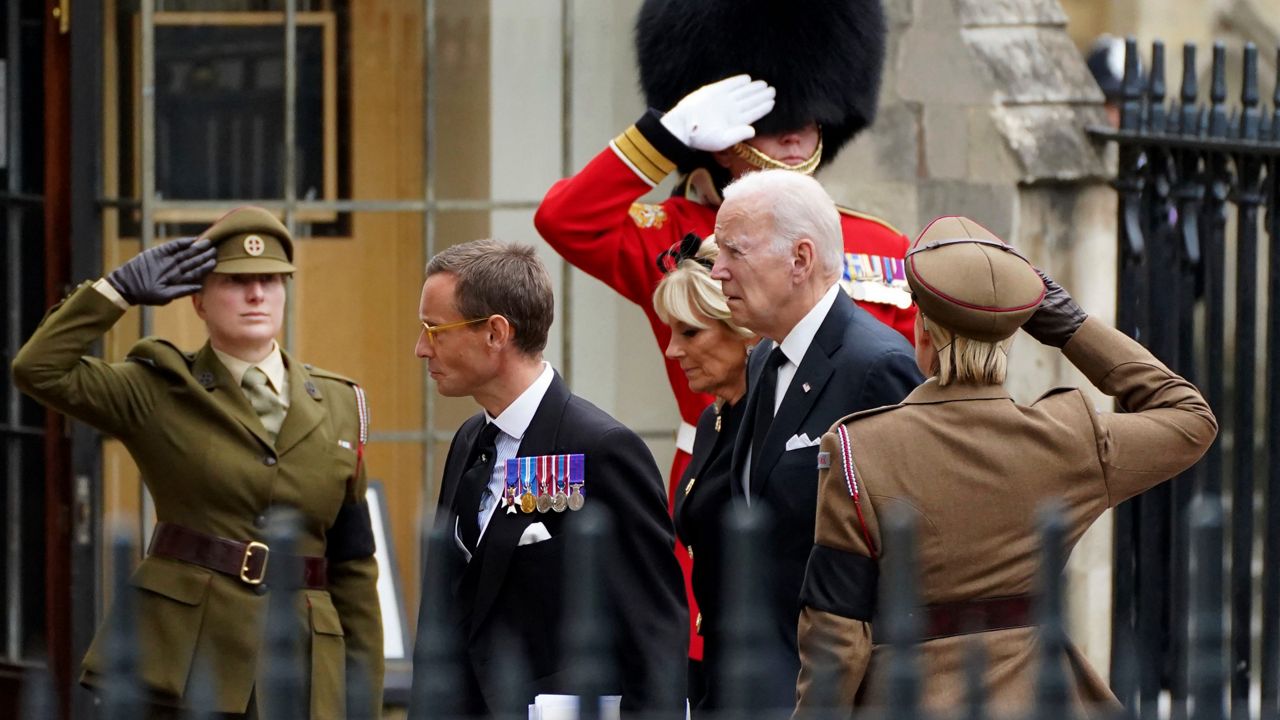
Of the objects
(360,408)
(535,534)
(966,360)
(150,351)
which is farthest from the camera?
(360,408)

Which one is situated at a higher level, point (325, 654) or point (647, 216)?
point (647, 216)

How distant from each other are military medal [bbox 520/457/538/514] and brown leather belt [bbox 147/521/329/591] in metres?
0.86

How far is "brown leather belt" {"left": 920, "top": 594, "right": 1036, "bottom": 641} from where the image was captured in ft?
9.62

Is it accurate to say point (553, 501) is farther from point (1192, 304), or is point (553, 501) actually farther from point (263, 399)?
point (1192, 304)

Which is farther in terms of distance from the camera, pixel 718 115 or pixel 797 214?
pixel 718 115

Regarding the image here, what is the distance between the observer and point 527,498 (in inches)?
136

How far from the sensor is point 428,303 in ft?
12.0

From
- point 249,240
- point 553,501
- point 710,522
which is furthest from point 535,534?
point 249,240

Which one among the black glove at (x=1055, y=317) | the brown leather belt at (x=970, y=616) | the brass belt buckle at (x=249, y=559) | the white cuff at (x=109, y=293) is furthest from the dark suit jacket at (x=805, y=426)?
the white cuff at (x=109, y=293)

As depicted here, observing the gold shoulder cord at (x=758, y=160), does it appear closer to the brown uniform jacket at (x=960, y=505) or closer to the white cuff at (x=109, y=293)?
the white cuff at (x=109, y=293)

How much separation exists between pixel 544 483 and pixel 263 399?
109 centimetres

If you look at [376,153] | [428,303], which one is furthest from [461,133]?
[428,303]

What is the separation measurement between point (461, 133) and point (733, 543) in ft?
13.8

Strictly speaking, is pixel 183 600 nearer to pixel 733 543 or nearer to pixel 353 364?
pixel 353 364
